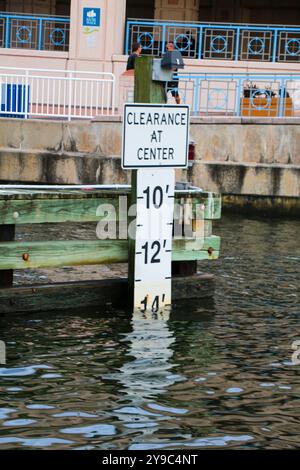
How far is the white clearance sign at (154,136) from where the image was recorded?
1088cm

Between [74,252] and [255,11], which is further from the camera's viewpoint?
[255,11]

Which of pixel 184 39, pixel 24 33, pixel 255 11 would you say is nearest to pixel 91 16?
pixel 184 39

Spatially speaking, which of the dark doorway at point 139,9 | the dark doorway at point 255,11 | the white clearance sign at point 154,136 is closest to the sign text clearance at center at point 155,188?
the white clearance sign at point 154,136

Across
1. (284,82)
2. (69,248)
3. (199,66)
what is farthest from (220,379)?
(199,66)

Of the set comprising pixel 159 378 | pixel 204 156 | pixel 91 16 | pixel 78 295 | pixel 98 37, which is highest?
pixel 91 16

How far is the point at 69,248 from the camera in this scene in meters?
11.1

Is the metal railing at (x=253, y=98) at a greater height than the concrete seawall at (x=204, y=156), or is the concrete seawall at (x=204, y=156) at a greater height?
the metal railing at (x=253, y=98)

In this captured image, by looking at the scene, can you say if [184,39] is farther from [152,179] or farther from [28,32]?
[152,179]

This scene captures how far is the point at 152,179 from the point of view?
1116 centimetres

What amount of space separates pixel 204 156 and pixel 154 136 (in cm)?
998

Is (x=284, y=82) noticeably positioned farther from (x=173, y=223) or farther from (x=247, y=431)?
(x=247, y=431)

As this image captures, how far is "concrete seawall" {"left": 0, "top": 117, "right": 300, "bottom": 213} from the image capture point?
2056cm

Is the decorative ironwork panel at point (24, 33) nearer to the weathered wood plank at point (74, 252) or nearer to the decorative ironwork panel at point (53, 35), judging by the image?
the decorative ironwork panel at point (53, 35)

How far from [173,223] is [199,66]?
658 inches
